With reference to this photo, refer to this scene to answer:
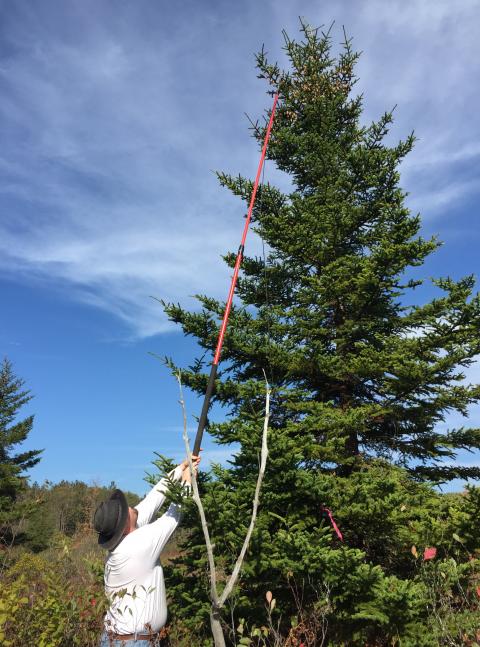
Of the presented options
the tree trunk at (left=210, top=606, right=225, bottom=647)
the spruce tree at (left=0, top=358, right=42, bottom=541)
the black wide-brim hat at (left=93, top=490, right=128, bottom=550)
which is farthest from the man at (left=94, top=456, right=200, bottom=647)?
the spruce tree at (left=0, top=358, right=42, bottom=541)

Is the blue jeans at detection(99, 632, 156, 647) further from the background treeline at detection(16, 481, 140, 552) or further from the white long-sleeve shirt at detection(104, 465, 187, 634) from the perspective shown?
the background treeline at detection(16, 481, 140, 552)

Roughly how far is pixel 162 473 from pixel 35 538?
34.1 meters

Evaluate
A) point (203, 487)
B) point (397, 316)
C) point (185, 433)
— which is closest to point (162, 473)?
point (203, 487)

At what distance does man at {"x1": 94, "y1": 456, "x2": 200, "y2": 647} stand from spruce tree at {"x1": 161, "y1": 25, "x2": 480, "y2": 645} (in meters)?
1.15

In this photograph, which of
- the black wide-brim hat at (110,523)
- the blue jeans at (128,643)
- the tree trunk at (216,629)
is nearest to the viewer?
the tree trunk at (216,629)

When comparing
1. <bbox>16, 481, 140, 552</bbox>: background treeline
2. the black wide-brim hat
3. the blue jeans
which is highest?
<bbox>16, 481, 140, 552</bbox>: background treeline

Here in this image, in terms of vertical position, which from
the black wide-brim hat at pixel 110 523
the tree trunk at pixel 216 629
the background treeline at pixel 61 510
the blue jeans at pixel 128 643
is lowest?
the blue jeans at pixel 128 643

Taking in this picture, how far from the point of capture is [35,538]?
109 ft

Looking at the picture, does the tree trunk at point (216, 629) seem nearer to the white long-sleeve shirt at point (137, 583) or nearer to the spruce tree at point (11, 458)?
the white long-sleeve shirt at point (137, 583)

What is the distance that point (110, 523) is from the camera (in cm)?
425

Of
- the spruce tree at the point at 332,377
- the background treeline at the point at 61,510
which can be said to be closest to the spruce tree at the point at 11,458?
the background treeline at the point at 61,510

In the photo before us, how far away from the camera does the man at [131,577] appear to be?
3947 mm

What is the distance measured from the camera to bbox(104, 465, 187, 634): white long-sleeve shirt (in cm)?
396

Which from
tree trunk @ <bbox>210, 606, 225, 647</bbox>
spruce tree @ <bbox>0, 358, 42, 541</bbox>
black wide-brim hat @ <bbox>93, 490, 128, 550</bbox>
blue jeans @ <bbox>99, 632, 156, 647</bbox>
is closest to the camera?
tree trunk @ <bbox>210, 606, 225, 647</bbox>
